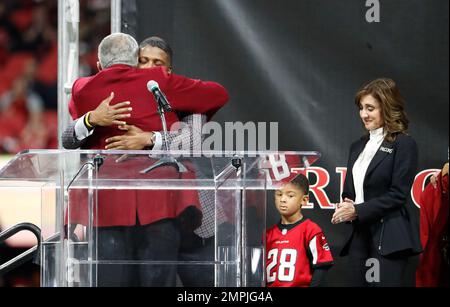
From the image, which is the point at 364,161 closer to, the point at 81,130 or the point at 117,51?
the point at 117,51

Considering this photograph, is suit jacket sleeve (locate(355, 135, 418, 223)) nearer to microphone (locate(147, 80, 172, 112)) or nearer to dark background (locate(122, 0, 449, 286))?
dark background (locate(122, 0, 449, 286))

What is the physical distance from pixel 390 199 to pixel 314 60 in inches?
35.3

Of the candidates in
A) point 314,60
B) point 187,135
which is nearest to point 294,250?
point 187,135

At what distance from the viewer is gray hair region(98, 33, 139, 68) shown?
13.8ft

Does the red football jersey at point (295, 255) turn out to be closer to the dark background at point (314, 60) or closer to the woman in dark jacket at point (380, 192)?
the woman in dark jacket at point (380, 192)

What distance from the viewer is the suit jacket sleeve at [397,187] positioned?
14.9 ft

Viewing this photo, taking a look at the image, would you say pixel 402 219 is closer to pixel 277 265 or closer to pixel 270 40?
pixel 277 265

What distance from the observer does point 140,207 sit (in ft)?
11.6

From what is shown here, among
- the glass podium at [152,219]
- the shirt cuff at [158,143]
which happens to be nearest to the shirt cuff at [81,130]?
the shirt cuff at [158,143]

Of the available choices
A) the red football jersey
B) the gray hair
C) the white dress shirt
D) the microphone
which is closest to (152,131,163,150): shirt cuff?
the microphone

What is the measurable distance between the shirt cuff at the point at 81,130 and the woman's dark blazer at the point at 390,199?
1.22 m

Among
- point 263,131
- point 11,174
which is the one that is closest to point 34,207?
point 263,131

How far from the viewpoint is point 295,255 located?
15.0 ft

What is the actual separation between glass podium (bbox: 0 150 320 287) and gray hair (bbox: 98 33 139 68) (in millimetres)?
741
